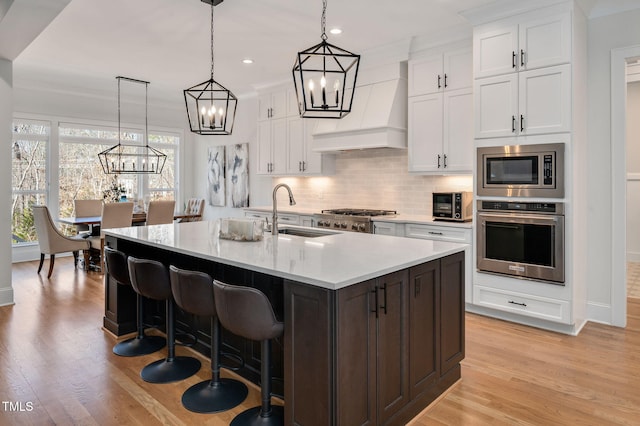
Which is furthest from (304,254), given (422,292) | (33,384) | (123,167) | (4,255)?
(123,167)

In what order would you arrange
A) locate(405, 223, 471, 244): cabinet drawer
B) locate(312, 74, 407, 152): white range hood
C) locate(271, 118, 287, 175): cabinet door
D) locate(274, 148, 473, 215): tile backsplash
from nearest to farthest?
locate(405, 223, 471, 244): cabinet drawer < locate(312, 74, 407, 152): white range hood < locate(274, 148, 473, 215): tile backsplash < locate(271, 118, 287, 175): cabinet door

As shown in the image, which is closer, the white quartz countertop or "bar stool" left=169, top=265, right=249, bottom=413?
the white quartz countertop

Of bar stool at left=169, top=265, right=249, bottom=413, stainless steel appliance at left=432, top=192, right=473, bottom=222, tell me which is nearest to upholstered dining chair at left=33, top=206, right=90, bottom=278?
bar stool at left=169, top=265, right=249, bottom=413

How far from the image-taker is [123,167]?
728 cm

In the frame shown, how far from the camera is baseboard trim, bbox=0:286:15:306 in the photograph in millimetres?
4457

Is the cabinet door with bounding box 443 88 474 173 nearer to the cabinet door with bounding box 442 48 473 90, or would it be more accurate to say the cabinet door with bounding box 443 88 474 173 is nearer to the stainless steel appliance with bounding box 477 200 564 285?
the cabinet door with bounding box 442 48 473 90

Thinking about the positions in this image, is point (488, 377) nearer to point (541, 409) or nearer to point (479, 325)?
point (541, 409)

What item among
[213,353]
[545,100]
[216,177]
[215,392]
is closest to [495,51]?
[545,100]

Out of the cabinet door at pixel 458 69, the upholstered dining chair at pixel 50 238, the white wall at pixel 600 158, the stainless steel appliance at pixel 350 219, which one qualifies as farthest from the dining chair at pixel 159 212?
the white wall at pixel 600 158

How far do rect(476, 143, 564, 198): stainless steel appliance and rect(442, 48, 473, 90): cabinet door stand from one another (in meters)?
0.85

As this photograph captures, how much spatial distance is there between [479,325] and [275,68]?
A: 421 cm

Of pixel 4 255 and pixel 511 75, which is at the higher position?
pixel 511 75

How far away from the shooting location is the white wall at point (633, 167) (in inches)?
263

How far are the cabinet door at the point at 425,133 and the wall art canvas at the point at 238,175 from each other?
3.62m
